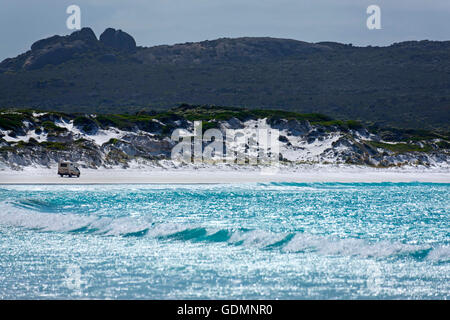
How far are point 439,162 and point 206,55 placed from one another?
14729 centimetres

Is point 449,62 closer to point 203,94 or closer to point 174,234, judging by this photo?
point 203,94

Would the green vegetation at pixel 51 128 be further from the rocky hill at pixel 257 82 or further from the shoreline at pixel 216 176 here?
the rocky hill at pixel 257 82

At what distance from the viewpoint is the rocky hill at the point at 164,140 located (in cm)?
4488

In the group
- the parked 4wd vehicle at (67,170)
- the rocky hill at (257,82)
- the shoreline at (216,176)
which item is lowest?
the shoreline at (216,176)

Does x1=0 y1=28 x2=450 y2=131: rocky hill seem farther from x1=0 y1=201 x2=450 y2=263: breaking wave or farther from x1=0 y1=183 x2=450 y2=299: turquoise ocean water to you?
x1=0 y1=201 x2=450 y2=263: breaking wave

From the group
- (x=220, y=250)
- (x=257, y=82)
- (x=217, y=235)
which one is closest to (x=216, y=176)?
(x=217, y=235)

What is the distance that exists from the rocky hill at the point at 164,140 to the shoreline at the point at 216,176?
2039 millimetres

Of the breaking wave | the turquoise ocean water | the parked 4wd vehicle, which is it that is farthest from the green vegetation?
the breaking wave

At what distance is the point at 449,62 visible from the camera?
152500 millimetres

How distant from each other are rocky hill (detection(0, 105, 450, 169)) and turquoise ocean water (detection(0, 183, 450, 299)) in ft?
61.3

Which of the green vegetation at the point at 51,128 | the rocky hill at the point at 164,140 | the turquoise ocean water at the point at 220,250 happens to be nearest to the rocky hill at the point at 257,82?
the rocky hill at the point at 164,140

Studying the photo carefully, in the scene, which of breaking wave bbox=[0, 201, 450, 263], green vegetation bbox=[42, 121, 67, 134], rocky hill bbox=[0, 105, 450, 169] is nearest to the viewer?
breaking wave bbox=[0, 201, 450, 263]

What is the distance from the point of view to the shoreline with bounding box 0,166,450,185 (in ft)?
125

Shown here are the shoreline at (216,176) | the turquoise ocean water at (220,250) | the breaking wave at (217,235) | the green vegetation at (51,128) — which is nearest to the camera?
the turquoise ocean water at (220,250)
